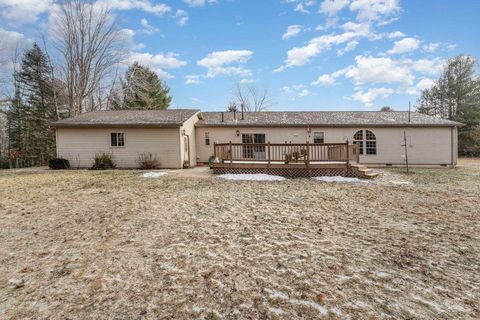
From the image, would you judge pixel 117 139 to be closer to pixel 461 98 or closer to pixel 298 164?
pixel 298 164

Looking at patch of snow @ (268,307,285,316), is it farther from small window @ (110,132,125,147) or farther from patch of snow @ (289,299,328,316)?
small window @ (110,132,125,147)

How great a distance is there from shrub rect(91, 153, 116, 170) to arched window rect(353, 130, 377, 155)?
590 inches

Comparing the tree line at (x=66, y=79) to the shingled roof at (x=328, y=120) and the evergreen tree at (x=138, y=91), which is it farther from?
the shingled roof at (x=328, y=120)

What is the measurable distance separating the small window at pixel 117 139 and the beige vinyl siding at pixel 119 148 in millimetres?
182

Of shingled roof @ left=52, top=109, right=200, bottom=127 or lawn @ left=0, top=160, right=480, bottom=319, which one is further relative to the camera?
shingled roof @ left=52, top=109, right=200, bottom=127

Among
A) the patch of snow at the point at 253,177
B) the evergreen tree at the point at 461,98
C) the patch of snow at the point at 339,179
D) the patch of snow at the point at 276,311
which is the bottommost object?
the patch of snow at the point at 276,311

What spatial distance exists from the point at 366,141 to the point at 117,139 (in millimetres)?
15448

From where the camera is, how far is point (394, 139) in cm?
1566

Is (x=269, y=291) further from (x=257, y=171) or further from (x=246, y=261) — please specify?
(x=257, y=171)

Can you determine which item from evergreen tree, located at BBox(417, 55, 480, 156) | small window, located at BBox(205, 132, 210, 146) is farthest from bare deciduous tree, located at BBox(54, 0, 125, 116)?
evergreen tree, located at BBox(417, 55, 480, 156)

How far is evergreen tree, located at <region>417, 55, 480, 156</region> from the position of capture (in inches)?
936

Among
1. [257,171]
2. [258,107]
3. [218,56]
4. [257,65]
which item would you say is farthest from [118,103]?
[257,171]

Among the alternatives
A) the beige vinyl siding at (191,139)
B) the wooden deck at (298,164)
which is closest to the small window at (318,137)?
the wooden deck at (298,164)

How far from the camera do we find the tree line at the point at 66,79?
73.8 feet
